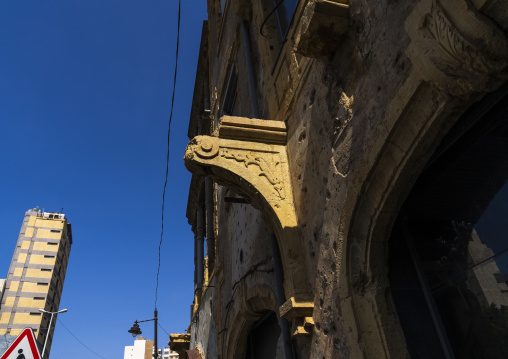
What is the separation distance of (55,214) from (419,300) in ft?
187

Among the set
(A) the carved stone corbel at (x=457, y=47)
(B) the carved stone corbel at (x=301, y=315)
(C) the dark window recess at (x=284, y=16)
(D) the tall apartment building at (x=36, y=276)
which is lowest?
(B) the carved stone corbel at (x=301, y=315)

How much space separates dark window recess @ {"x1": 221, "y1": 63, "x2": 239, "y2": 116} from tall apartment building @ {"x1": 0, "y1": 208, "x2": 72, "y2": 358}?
144ft

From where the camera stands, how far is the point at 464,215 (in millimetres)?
2061

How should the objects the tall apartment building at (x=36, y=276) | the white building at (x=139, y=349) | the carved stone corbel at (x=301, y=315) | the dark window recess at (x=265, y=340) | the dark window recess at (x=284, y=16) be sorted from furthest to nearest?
the white building at (x=139, y=349) → the tall apartment building at (x=36, y=276) → the dark window recess at (x=265, y=340) → the dark window recess at (x=284, y=16) → the carved stone corbel at (x=301, y=315)

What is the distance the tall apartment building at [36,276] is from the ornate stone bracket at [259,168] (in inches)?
1823

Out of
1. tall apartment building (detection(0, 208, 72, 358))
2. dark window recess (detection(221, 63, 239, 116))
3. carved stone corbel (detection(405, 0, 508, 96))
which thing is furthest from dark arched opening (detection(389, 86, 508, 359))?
tall apartment building (detection(0, 208, 72, 358))

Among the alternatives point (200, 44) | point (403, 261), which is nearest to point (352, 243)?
point (403, 261)

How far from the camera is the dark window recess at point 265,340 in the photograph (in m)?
4.21

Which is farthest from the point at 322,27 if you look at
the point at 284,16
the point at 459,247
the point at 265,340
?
the point at 265,340

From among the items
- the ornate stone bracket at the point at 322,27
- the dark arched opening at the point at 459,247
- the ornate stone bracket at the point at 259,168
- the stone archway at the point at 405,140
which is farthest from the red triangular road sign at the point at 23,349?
the ornate stone bracket at the point at 322,27

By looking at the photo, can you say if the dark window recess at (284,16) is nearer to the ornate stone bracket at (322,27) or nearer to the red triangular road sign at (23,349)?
the ornate stone bracket at (322,27)

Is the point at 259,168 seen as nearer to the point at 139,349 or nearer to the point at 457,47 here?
the point at 457,47

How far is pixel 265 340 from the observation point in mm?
4625

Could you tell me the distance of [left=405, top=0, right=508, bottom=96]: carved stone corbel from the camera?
4.52 ft
